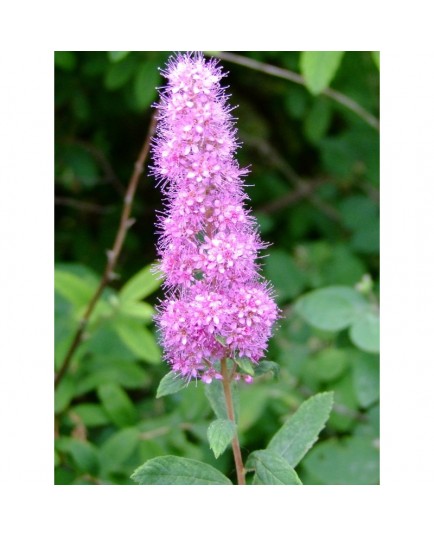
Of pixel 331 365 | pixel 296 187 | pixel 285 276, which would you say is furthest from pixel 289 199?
pixel 331 365

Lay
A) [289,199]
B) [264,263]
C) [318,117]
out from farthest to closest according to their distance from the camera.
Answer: [289,199], [318,117], [264,263]

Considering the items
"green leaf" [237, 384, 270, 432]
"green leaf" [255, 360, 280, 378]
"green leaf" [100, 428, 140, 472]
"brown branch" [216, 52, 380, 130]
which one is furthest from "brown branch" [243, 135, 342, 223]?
"green leaf" [255, 360, 280, 378]

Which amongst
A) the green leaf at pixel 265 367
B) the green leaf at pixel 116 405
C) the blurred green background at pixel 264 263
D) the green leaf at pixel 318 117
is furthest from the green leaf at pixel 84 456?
the green leaf at pixel 318 117

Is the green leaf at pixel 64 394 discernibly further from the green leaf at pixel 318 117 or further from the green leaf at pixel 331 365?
the green leaf at pixel 318 117

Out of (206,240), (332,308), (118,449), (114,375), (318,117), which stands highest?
(318,117)

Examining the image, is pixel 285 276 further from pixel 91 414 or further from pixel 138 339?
pixel 91 414
